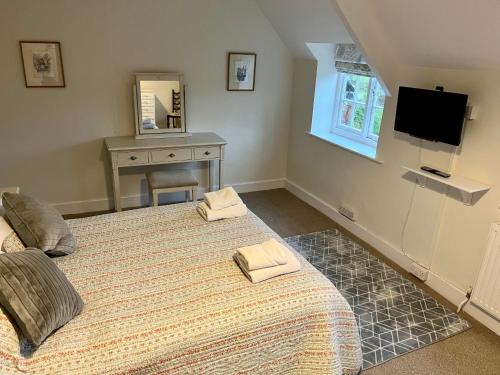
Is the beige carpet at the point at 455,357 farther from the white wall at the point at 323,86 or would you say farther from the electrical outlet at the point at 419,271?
the white wall at the point at 323,86

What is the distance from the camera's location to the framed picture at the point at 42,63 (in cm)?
317

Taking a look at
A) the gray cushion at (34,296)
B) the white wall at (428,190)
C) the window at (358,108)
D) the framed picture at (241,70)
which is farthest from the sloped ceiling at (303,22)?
the gray cushion at (34,296)

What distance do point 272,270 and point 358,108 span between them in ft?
8.12

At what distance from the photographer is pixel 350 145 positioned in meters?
3.67

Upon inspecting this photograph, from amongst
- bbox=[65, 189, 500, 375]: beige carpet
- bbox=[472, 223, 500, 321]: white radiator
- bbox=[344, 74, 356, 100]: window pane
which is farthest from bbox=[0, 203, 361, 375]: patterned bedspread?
bbox=[344, 74, 356, 100]: window pane

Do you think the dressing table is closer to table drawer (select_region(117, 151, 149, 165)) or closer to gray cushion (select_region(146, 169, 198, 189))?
table drawer (select_region(117, 151, 149, 165))

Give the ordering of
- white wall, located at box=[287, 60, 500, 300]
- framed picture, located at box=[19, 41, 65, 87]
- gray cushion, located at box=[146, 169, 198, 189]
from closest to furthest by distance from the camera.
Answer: white wall, located at box=[287, 60, 500, 300]
framed picture, located at box=[19, 41, 65, 87]
gray cushion, located at box=[146, 169, 198, 189]

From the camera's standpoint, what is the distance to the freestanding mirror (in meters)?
3.54

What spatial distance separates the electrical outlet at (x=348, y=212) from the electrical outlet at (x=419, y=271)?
0.74m

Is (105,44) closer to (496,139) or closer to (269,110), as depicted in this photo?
(269,110)

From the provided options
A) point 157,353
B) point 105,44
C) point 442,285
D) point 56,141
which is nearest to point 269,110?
point 105,44

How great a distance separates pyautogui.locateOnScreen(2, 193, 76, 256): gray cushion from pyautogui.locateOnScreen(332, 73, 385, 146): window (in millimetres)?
2762

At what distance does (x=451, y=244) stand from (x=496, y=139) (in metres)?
Result: 0.80

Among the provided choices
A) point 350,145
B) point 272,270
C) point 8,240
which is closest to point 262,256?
point 272,270
